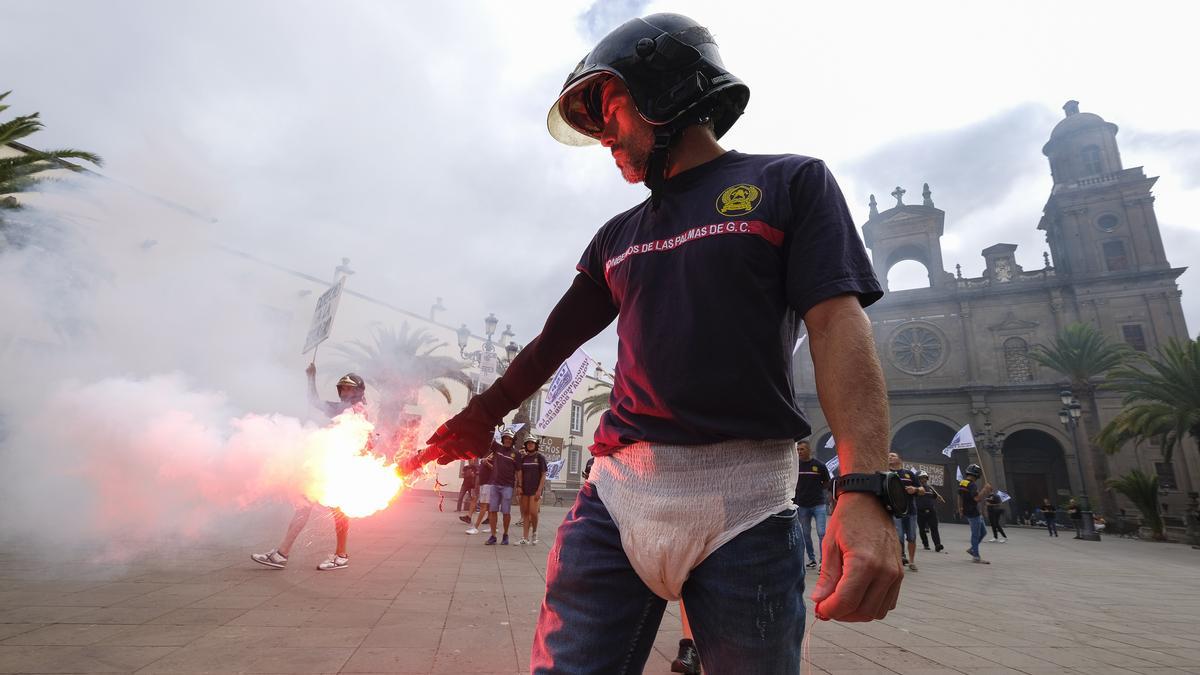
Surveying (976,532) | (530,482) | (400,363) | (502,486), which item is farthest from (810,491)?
(400,363)

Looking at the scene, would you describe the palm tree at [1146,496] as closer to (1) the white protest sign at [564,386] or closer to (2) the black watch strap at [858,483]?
(1) the white protest sign at [564,386]

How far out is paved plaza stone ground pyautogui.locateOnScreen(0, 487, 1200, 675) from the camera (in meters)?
3.34

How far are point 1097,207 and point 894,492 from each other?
140ft

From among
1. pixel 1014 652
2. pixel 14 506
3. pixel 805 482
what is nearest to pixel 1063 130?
pixel 805 482

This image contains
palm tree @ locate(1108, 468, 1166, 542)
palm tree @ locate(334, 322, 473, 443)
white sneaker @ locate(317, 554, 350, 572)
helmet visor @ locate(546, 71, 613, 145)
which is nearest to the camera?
helmet visor @ locate(546, 71, 613, 145)

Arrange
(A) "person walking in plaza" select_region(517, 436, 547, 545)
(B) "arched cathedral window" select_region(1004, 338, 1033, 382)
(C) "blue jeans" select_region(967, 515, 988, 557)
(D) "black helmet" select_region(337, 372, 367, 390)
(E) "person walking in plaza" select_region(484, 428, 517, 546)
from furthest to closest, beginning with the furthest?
(B) "arched cathedral window" select_region(1004, 338, 1033, 382)
(C) "blue jeans" select_region(967, 515, 988, 557)
(A) "person walking in plaza" select_region(517, 436, 547, 545)
(E) "person walking in plaza" select_region(484, 428, 517, 546)
(D) "black helmet" select_region(337, 372, 367, 390)

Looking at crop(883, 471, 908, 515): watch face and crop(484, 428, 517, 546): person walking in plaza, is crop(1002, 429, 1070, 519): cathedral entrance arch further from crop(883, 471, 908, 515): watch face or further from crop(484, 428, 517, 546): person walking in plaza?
crop(883, 471, 908, 515): watch face

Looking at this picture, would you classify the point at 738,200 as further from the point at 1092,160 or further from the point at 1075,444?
the point at 1092,160

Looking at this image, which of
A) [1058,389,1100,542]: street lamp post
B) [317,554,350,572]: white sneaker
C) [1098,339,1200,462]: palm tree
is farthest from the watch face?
[1098,339,1200,462]: palm tree

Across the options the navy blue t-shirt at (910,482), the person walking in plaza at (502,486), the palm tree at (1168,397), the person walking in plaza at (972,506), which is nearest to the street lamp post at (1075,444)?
the palm tree at (1168,397)

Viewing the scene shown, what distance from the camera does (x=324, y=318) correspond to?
28.9ft

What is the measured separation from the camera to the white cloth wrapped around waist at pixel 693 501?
3.96 ft

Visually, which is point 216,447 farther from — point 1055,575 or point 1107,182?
point 1107,182

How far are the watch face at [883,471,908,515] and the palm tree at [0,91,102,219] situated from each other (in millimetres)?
12486
